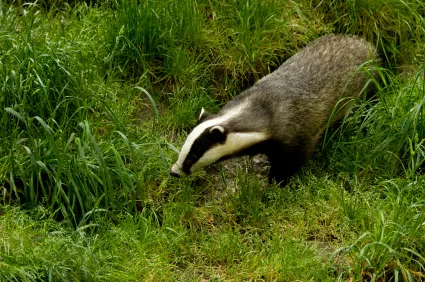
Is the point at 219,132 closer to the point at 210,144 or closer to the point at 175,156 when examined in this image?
the point at 210,144

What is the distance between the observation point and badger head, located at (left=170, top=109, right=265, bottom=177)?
17.6 feet

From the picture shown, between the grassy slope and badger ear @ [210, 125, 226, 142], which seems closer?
the grassy slope

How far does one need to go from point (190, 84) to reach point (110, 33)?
26.6 inches

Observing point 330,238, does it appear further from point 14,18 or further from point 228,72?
point 14,18

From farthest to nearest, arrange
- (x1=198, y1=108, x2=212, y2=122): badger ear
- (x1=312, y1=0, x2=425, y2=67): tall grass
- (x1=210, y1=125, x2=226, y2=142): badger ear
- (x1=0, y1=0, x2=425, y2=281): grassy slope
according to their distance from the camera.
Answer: (x1=312, y1=0, x2=425, y2=67): tall grass, (x1=198, y1=108, x2=212, y2=122): badger ear, (x1=210, y1=125, x2=226, y2=142): badger ear, (x1=0, y1=0, x2=425, y2=281): grassy slope

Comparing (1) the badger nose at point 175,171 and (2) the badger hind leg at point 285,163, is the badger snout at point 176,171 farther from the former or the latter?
(2) the badger hind leg at point 285,163

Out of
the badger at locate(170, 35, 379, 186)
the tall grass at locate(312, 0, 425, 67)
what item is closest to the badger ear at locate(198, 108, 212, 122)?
the badger at locate(170, 35, 379, 186)

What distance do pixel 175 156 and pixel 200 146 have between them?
0.33m

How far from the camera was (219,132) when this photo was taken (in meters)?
5.36

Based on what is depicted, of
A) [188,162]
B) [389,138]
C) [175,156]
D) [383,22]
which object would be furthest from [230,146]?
[383,22]

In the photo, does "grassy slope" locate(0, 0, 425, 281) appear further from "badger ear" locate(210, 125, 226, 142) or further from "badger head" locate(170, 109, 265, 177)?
"badger ear" locate(210, 125, 226, 142)

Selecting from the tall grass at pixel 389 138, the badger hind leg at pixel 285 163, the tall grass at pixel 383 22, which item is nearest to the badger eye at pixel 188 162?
the badger hind leg at pixel 285 163

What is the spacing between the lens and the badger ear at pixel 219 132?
5.34 metres

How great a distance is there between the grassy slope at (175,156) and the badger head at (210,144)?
132mm
